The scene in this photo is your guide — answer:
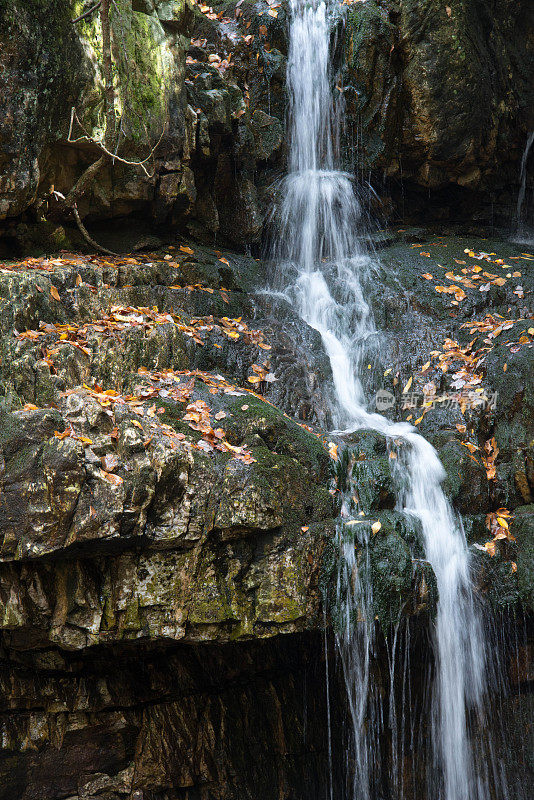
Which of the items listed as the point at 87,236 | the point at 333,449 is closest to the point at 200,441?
the point at 333,449

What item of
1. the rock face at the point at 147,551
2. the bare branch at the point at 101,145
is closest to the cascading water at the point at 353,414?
the rock face at the point at 147,551

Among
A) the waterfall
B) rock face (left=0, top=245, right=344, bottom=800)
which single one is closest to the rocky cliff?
rock face (left=0, top=245, right=344, bottom=800)

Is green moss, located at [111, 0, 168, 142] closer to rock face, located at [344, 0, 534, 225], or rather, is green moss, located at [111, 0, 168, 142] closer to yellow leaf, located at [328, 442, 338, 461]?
rock face, located at [344, 0, 534, 225]

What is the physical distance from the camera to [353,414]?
6.78 meters

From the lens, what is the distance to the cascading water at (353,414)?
5379 millimetres

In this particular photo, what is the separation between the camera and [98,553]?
4543 mm

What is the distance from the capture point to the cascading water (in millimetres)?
5379

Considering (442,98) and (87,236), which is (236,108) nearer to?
(87,236)

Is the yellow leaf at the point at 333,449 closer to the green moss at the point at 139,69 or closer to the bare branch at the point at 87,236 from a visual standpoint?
the bare branch at the point at 87,236

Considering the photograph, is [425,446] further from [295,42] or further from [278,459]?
[295,42]

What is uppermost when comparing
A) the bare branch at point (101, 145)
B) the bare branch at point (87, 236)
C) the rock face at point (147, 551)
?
the bare branch at point (101, 145)

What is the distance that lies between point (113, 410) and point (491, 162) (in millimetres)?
8118

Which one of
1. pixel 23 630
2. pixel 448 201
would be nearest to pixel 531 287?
pixel 448 201

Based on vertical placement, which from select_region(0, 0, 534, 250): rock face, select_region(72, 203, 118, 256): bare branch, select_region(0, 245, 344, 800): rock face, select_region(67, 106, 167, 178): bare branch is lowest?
select_region(0, 245, 344, 800): rock face
